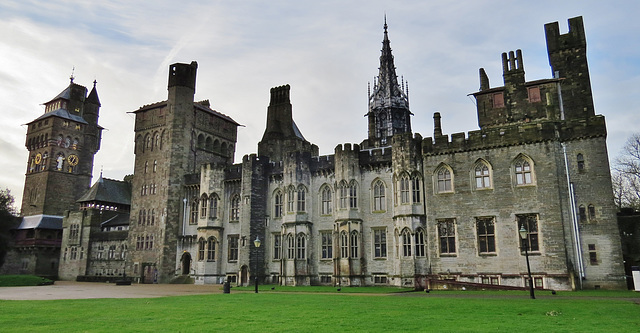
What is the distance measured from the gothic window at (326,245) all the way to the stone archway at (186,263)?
1552 cm

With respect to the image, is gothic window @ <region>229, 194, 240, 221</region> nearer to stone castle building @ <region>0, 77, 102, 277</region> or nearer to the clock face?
stone castle building @ <region>0, 77, 102, 277</region>

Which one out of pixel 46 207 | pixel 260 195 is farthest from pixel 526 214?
pixel 46 207

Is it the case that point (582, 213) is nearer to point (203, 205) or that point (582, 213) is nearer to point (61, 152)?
point (203, 205)

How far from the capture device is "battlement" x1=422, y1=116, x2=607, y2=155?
29.8 meters

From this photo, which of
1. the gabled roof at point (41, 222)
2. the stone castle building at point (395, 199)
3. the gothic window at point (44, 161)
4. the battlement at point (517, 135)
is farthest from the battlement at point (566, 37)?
the gothic window at point (44, 161)

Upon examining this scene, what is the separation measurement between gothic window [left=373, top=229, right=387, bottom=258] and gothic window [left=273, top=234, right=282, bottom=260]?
30.0 ft

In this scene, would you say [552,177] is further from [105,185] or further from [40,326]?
[105,185]

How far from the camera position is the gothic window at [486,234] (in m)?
31.5

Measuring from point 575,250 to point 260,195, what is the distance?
25.6m

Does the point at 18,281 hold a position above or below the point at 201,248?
below

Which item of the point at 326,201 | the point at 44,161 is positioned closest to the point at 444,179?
the point at 326,201

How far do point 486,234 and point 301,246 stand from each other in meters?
15.3

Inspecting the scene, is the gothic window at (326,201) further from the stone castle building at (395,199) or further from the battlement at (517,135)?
the battlement at (517,135)

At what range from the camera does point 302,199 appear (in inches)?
1588
